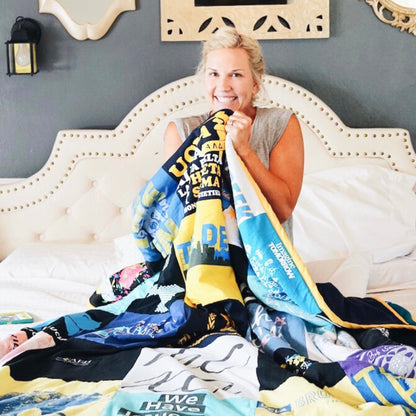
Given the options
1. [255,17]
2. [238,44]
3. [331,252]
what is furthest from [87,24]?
[331,252]

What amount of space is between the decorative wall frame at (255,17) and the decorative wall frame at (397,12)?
0.23 meters

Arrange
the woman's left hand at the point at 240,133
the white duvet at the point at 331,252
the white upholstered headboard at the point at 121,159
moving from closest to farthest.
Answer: the woman's left hand at the point at 240,133 < the white duvet at the point at 331,252 < the white upholstered headboard at the point at 121,159

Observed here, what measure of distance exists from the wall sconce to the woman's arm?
1.50 meters

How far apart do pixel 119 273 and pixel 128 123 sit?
124cm

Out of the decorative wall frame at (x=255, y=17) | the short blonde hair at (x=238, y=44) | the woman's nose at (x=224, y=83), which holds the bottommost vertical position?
the woman's nose at (x=224, y=83)

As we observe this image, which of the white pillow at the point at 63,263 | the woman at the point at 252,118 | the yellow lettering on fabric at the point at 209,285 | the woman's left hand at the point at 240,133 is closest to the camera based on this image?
the yellow lettering on fabric at the point at 209,285

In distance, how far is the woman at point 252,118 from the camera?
2219mm

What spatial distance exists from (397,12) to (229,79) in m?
1.41

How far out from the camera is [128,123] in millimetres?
3352

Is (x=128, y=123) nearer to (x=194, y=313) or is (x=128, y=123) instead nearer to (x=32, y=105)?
(x=32, y=105)

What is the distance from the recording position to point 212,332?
1.87 metres

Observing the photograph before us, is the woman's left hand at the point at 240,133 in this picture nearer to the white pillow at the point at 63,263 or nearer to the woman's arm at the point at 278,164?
the woman's arm at the point at 278,164

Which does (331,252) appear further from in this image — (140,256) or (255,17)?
(255,17)

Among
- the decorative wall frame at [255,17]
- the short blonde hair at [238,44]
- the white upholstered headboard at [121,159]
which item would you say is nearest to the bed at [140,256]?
the white upholstered headboard at [121,159]
